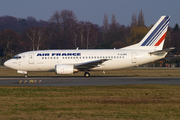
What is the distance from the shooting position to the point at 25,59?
34.0m

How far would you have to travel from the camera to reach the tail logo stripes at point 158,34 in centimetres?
3416

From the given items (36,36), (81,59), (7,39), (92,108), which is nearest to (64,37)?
(36,36)

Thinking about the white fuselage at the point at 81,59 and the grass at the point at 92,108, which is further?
the white fuselage at the point at 81,59

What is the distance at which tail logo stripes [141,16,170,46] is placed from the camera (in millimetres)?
34156

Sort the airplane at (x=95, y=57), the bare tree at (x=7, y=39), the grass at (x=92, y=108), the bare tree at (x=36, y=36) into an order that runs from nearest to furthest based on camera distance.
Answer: the grass at (x=92, y=108), the airplane at (x=95, y=57), the bare tree at (x=36, y=36), the bare tree at (x=7, y=39)

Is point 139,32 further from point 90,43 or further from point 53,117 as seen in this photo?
point 53,117

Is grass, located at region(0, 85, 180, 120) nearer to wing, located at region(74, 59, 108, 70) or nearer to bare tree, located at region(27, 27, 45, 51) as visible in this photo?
wing, located at region(74, 59, 108, 70)

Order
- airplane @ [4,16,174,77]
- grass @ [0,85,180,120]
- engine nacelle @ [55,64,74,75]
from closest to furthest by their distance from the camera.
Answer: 1. grass @ [0,85,180,120]
2. engine nacelle @ [55,64,74,75]
3. airplane @ [4,16,174,77]

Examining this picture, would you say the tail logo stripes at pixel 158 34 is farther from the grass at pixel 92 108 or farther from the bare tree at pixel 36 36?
the bare tree at pixel 36 36

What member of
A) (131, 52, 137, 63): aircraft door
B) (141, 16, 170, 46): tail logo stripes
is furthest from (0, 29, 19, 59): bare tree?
(141, 16, 170, 46): tail logo stripes

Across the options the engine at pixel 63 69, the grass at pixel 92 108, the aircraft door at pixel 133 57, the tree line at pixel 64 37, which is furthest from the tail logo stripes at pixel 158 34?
the tree line at pixel 64 37

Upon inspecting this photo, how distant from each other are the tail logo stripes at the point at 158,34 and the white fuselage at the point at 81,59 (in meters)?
1.59

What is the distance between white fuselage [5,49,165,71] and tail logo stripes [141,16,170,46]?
159cm

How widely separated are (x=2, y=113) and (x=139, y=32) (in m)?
82.2
